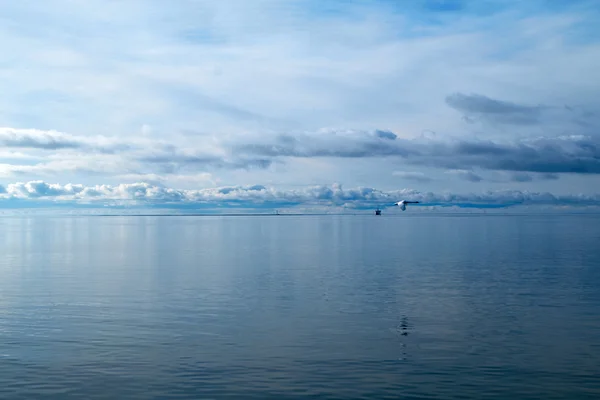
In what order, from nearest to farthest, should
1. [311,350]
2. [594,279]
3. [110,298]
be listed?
1. [311,350]
2. [110,298]
3. [594,279]

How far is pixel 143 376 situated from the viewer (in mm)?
27828

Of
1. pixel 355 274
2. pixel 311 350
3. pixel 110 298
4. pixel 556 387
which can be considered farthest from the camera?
pixel 355 274

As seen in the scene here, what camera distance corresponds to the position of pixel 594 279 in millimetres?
61094

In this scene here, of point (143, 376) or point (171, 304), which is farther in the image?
point (171, 304)

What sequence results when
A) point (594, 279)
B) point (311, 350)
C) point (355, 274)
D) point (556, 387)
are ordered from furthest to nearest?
1. point (355, 274)
2. point (594, 279)
3. point (311, 350)
4. point (556, 387)

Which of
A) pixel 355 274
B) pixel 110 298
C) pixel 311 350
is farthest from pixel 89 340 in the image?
pixel 355 274

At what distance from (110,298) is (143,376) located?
2349cm

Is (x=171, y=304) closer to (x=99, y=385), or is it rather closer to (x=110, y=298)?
(x=110, y=298)

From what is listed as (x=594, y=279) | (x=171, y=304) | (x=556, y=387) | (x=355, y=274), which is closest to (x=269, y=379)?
(x=556, y=387)

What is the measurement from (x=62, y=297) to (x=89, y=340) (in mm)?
17681

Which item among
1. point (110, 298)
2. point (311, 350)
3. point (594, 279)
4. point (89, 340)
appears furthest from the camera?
point (594, 279)

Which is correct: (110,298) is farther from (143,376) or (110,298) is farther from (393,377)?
(393,377)

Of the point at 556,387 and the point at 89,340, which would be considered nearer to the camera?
the point at 556,387

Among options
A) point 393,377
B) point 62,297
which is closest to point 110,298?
point 62,297
